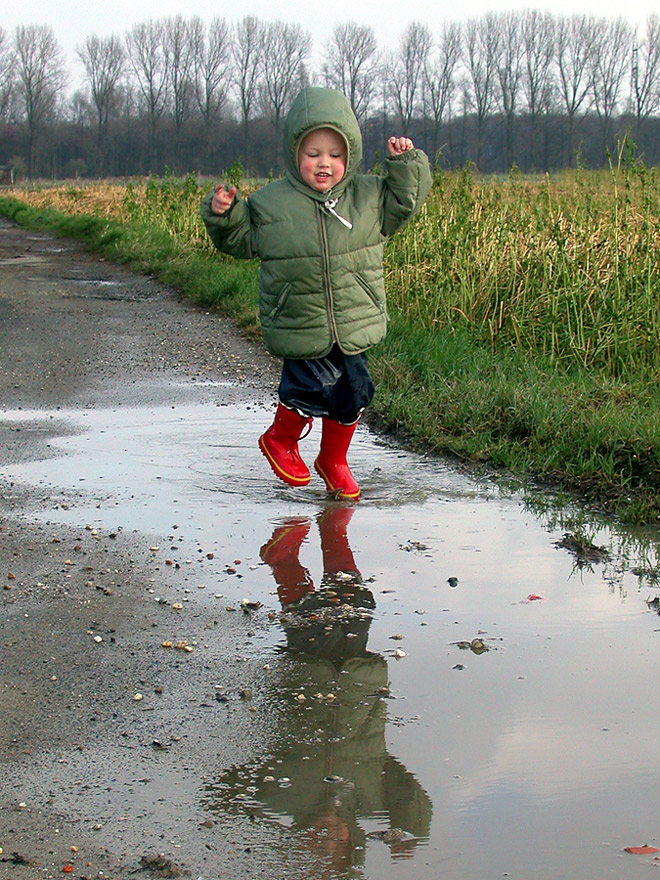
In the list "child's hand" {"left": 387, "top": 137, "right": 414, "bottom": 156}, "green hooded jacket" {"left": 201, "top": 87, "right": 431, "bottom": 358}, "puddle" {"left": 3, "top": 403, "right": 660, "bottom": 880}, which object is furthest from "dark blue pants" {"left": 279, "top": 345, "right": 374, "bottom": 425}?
"child's hand" {"left": 387, "top": 137, "right": 414, "bottom": 156}

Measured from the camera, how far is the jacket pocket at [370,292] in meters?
5.04

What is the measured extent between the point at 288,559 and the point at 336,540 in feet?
1.00

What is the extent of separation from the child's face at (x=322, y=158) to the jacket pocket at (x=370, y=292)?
1.35ft

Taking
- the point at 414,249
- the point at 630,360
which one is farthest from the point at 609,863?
the point at 414,249

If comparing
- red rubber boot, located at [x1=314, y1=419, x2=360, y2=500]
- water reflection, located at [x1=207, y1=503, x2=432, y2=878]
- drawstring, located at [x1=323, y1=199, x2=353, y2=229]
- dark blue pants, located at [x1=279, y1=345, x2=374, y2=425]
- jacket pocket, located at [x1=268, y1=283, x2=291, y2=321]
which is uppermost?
drawstring, located at [x1=323, y1=199, x2=353, y2=229]

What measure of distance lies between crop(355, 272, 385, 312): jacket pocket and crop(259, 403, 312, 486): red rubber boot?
0.62m

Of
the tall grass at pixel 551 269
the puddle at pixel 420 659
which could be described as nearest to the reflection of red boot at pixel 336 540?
the puddle at pixel 420 659

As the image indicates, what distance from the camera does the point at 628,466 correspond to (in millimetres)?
5340

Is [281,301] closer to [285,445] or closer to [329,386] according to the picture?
[329,386]

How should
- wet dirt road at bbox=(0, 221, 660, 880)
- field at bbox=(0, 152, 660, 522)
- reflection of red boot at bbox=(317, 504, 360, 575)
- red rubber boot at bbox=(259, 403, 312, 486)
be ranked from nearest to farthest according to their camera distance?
wet dirt road at bbox=(0, 221, 660, 880) < reflection of red boot at bbox=(317, 504, 360, 575) < red rubber boot at bbox=(259, 403, 312, 486) < field at bbox=(0, 152, 660, 522)

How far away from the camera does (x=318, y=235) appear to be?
4.94 m

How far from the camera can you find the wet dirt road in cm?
237

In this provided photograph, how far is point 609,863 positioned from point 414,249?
810cm

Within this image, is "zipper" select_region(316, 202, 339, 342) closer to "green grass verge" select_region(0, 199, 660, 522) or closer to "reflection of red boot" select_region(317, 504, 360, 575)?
"reflection of red boot" select_region(317, 504, 360, 575)
